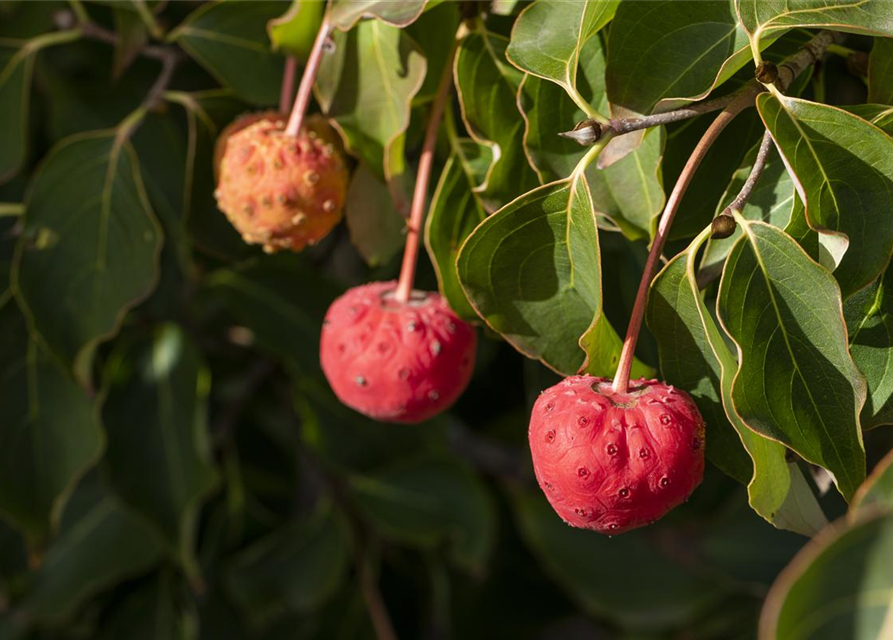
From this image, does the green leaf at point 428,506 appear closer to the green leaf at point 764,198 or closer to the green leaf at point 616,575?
the green leaf at point 616,575

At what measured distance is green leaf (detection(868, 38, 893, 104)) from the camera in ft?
2.81

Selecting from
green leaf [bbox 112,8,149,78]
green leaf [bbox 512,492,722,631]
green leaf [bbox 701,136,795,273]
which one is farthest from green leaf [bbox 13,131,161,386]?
green leaf [bbox 512,492,722,631]

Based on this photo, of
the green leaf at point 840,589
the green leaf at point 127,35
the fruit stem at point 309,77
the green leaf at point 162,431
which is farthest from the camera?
the green leaf at point 162,431

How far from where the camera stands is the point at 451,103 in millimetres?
1127

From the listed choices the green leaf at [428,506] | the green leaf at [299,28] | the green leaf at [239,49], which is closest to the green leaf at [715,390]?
the green leaf at [299,28]

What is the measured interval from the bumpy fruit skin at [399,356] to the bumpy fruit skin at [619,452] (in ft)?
0.79

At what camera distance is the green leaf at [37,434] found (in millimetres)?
1416

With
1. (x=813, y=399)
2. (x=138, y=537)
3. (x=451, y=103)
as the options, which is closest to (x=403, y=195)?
(x=451, y=103)

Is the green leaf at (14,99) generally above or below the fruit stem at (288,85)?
below

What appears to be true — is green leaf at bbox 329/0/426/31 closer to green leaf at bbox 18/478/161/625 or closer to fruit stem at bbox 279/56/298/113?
fruit stem at bbox 279/56/298/113

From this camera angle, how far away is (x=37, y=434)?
1.44 m

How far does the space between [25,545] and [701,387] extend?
1362mm

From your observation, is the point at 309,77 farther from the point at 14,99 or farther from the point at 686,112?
the point at 14,99

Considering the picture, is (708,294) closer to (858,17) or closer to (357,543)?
(858,17)
